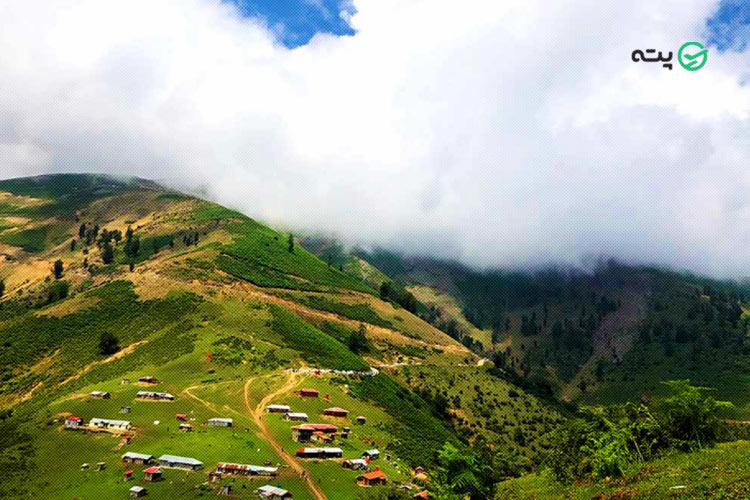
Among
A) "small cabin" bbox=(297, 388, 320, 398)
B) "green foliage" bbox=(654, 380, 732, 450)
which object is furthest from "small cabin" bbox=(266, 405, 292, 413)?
"green foliage" bbox=(654, 380, 732, 450)

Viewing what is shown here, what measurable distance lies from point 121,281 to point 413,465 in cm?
12871

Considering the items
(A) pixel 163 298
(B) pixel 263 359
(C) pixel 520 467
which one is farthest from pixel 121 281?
(C) pixel 520 467

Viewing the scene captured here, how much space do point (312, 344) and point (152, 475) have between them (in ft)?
267

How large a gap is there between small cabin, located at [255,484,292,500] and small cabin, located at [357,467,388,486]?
454 inches

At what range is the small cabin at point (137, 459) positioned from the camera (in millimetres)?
69938

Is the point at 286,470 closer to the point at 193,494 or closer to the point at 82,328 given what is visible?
the point at 193,494

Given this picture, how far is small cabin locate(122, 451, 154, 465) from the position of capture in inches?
2753

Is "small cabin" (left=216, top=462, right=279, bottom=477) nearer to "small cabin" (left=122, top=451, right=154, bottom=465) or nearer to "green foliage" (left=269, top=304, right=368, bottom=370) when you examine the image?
"small cabin" (left=122, top=451, right=154, bottom=465)

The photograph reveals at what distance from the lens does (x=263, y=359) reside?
122 metres

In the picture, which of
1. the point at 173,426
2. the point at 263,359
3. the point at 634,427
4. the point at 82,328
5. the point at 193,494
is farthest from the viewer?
the point at 82,328

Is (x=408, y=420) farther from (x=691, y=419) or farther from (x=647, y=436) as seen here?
(x=691, y=419)

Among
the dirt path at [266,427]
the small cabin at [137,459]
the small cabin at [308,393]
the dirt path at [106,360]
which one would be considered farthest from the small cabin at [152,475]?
the dirt path at [106,360]

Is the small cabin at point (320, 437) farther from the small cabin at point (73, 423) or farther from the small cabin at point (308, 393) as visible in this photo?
the small cabin at point (73, 423)

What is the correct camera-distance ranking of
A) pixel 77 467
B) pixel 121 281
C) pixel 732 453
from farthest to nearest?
1. pixel 121 281
2. pixel 77 467
3. pixel 732 453
